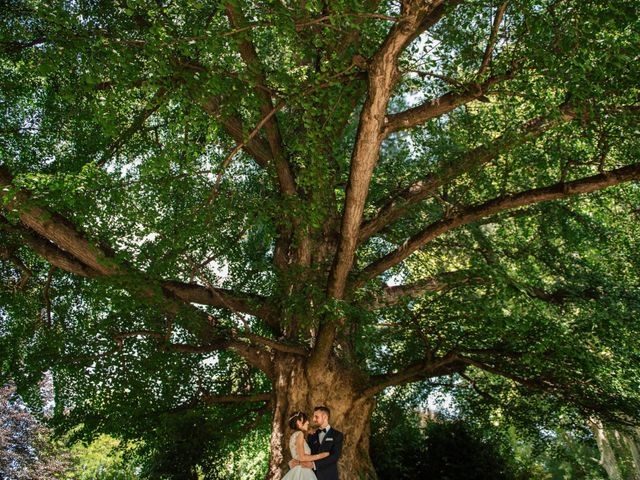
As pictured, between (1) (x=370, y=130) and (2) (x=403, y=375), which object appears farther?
(2) (x=403, y=375)

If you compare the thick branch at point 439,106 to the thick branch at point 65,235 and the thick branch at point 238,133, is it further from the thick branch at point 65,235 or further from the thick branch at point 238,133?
the thick branch at point 65,235

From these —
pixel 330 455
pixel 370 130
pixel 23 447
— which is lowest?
pixel 330 455

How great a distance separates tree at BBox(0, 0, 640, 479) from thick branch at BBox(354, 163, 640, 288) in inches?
1.2

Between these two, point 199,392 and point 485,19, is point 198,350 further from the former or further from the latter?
point 485,19

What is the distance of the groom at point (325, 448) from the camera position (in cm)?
630

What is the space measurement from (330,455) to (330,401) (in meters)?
1.88

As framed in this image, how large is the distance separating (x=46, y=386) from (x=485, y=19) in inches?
716

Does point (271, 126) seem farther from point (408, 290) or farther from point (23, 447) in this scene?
point (23, 447)

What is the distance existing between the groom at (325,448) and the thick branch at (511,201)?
2007 mm

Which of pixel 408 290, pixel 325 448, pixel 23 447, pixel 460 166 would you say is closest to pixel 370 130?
pixel 460 166

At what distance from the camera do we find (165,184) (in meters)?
7.38

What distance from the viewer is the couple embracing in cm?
626

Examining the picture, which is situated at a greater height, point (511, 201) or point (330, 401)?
point (511, 201)

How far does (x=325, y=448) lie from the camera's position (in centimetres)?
638
